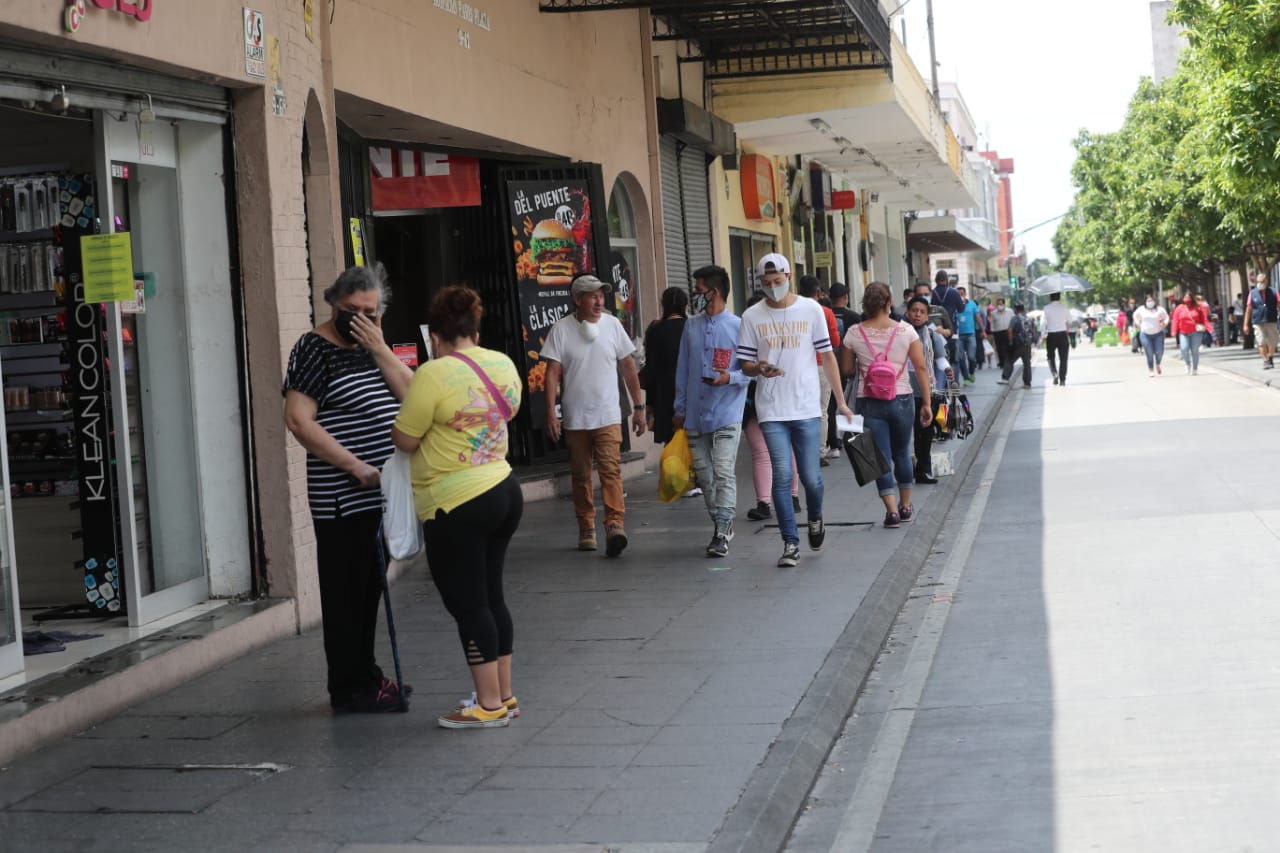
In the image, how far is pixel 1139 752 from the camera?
5.94m

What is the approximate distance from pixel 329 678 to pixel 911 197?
121 feet

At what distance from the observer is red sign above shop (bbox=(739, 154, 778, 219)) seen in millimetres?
25000

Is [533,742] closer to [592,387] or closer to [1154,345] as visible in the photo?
[592,387]

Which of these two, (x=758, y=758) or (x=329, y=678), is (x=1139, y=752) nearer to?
(x=758, y=758)

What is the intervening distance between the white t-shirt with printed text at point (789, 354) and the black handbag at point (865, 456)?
1.14 meters

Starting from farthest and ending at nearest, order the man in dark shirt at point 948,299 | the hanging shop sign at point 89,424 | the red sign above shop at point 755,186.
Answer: the man in dark shirt at point 948,299, the red sign above shop at point 755,186, the hanging shop sign at point 89,424

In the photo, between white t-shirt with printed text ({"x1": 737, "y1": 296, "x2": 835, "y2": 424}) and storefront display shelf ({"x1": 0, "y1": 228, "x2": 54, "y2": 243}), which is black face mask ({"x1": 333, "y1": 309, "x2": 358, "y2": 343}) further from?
white t-shirt with printed text ({"x1": 737, "y1": 296, "x2": 835, "y2": 424})

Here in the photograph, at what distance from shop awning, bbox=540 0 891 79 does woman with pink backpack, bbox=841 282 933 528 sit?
4288mm

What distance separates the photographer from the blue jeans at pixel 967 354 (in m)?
29.7

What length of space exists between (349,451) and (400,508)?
478mm

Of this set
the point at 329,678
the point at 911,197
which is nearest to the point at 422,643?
the point at 329,678

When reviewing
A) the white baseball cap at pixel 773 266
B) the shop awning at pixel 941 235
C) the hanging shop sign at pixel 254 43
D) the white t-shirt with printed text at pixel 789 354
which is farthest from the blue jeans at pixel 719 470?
the shop awning at pixel 941 235

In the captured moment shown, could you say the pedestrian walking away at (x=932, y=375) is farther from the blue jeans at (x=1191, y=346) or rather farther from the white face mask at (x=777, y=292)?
the blue jeans at (x=1191, y=346)

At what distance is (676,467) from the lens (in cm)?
1096
